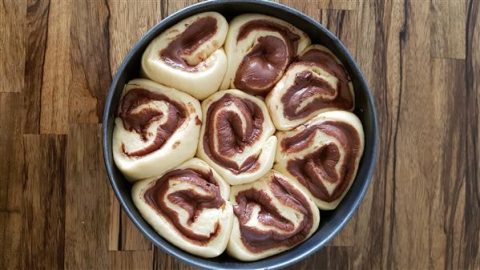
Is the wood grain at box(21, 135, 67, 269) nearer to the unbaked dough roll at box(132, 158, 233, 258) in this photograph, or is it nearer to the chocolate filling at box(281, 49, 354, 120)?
the unbaked dough roll at box(132, 158, 233, 258)

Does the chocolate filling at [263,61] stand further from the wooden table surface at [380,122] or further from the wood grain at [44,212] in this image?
the wood grain at [44,212]

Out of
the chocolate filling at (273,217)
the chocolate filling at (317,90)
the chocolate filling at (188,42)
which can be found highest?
the chocolate filling at (188,42)

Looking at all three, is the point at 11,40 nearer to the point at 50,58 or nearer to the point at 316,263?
the point at 50,58

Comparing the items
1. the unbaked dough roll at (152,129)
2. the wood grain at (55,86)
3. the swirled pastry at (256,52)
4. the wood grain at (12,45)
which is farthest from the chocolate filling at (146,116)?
the wood grain at (12,45)

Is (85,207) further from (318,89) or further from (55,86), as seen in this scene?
(318,89)

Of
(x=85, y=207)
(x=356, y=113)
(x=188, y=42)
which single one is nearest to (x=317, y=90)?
(x=356, y=113)

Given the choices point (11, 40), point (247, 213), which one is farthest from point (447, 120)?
point (11, 40)
